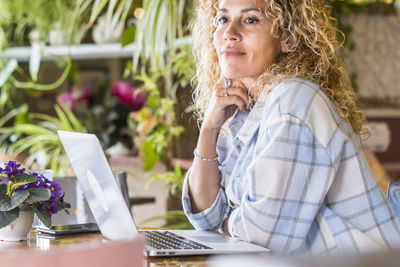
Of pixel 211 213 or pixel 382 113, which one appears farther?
pixel 382 113

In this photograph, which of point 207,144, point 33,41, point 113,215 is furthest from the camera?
point 33,41

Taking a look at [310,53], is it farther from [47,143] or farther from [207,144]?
[47,143]

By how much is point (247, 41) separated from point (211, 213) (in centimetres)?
51

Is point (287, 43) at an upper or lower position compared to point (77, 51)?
upper

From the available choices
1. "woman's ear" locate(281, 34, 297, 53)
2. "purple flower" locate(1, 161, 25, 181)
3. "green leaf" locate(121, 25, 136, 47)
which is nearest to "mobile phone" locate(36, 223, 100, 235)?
"purple flower" locate(1, 161, 25, 181)

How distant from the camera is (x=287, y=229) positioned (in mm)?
1630

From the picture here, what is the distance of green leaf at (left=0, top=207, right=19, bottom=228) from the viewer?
165 cm

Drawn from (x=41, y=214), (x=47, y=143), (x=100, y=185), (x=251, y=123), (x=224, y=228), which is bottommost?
(x=47, y=143)

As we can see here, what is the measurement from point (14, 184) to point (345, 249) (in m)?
0.82

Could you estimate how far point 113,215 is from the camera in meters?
1.60

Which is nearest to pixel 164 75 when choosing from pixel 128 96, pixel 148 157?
pixel 148 157

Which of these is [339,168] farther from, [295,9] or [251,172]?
[295,9]

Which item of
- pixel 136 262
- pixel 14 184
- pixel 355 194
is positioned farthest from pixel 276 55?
pixel 136 262

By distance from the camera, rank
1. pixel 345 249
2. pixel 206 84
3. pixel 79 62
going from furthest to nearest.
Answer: pixel 79 62
pixel 206 84
pixel 345 249
